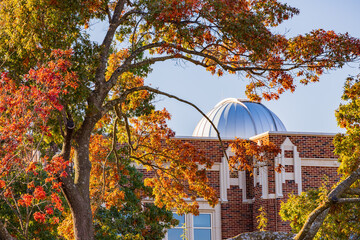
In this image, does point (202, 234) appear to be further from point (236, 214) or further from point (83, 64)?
point (83, 64)

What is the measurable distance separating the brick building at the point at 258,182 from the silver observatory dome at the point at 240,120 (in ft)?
23.9

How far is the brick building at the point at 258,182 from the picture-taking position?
2612cm

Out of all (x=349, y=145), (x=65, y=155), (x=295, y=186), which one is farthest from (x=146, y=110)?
(x=295, y=186)

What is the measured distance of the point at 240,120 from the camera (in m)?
35.6

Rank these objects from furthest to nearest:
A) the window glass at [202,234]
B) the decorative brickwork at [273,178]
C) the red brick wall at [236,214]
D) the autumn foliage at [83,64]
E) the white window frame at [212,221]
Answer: the red brick wall at [236,214] < the window glass at [202,234] < the white window frame at [212,221] < the decorative brickwork at [273,178] < the autumn foliage at [83,64]

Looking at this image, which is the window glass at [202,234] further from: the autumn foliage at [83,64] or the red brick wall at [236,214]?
the autumn foliage at [83,64]

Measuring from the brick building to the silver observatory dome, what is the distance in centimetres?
728

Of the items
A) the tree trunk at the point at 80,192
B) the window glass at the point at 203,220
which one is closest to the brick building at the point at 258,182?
the window glass at the point at 203,220

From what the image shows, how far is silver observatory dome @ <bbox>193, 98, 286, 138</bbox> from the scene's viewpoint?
1384 inches

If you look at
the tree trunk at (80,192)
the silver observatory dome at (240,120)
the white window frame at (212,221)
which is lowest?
the white window frame at (212,221)

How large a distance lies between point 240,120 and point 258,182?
362 inches

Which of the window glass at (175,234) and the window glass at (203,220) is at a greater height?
the window glass at (203,220)

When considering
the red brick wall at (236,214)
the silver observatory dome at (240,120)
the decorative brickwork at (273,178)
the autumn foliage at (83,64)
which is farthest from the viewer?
the silver observatory dome at (240,120)

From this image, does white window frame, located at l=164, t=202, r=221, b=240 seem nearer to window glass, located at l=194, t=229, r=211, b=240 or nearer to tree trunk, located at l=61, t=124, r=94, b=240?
window glass, located at l=194, t=229, r=211, b=240
